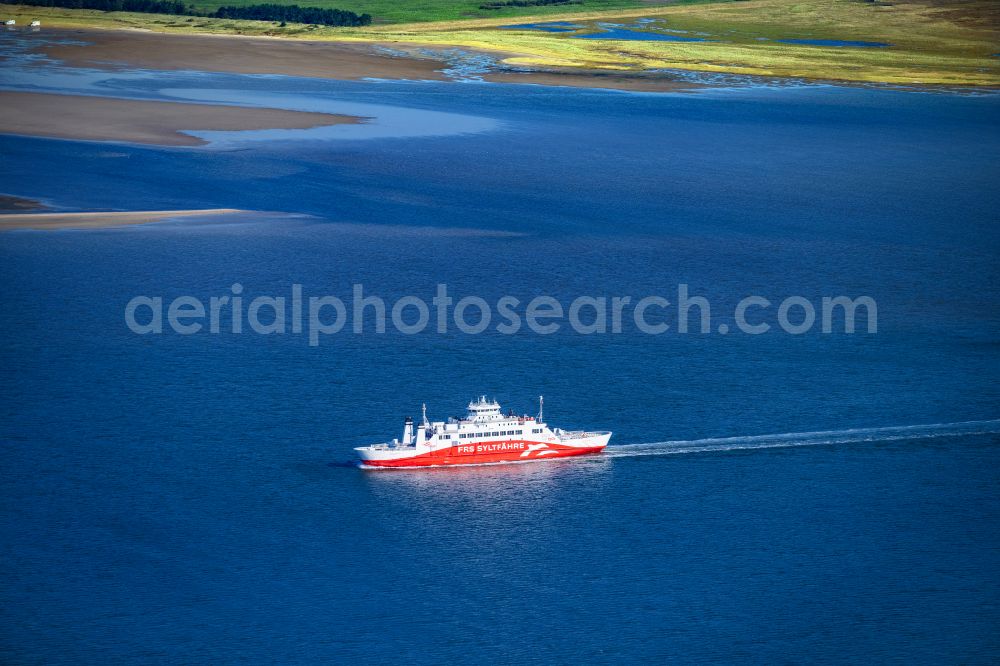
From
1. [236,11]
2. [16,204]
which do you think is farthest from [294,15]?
[16,204]

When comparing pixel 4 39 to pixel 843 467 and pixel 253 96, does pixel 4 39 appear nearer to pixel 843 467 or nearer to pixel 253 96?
pixel 253 96

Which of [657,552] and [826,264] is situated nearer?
[657,552]

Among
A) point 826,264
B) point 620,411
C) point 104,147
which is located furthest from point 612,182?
point 620,411

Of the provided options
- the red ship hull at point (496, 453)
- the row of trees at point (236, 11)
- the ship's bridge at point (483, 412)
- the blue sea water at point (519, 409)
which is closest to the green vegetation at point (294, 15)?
the row of trees at point (236, 11)

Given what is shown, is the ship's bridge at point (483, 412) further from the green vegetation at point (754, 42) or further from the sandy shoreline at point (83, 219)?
the green vegetation at point (754, 42)

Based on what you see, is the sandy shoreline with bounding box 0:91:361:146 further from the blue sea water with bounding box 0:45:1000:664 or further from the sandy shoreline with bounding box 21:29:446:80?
the sandy shoreline with bounding box 21:29:446:80
